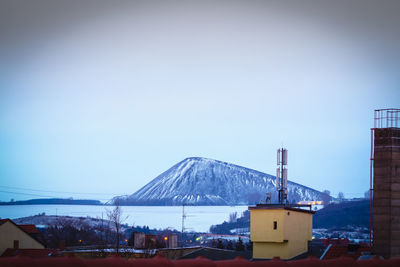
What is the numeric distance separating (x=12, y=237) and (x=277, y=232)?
16.7 m

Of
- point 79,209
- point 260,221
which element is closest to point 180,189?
point 79,209

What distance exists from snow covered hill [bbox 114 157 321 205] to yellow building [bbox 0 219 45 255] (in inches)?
3365

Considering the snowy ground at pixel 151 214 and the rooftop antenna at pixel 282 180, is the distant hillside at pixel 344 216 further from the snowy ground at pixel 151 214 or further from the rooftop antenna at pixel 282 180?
the rooftop antenna at pixel 282 180

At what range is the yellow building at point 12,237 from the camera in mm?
28125

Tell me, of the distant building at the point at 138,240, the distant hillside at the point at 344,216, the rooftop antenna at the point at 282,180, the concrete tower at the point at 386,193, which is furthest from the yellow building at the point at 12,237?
the distant hillside at the point at 344,216

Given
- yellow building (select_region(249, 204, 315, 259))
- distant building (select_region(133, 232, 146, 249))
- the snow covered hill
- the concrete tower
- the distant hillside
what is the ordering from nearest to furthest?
the concrete tower
yellow building (select_region(249, 204, 315, 259))
distant building (select_region(133, 232, 146, 249))
the distant hillside
the snow covered hill

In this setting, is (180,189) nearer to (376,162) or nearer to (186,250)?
(186,250)

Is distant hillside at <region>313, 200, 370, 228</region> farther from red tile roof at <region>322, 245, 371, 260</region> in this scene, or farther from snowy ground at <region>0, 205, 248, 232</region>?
red tile roof at <region>322, 245, 371, 260</region>

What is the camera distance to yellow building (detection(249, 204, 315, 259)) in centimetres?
1747

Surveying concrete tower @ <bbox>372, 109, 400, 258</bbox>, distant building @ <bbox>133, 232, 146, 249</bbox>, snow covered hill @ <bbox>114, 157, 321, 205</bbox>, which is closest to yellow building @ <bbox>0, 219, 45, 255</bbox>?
distant building @ <bbox>133, 232, 146, 249</bbox>

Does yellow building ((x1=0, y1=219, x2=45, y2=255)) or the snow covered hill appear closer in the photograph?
yellow building ((x1=0, y1=219, x2=45, y2=255))

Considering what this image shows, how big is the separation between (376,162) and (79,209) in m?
77.9

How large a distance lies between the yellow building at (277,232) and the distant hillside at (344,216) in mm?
47969

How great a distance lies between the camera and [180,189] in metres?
128
